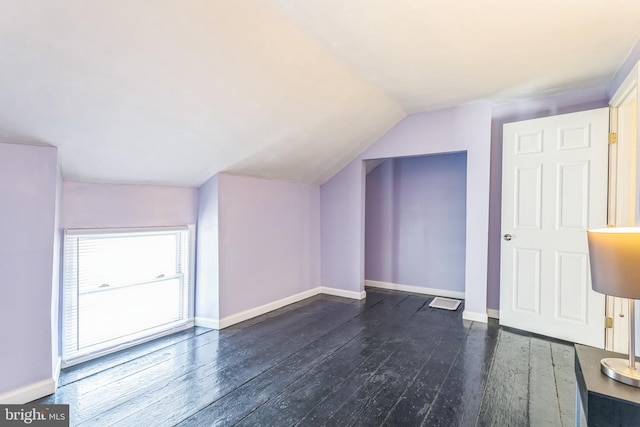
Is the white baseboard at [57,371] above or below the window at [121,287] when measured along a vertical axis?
below

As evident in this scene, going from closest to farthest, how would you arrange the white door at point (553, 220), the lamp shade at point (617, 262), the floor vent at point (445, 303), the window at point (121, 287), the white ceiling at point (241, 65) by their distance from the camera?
the lamp shade at point (617, 262), the white ceiling at point (241, 65), the window at point (121, 287), the white door at point (553, 220), the floor vent at point (445, 303)

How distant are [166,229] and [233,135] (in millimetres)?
1141

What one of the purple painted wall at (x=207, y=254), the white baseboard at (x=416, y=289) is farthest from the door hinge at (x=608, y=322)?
the purple painted wall at (x=207, y=254)

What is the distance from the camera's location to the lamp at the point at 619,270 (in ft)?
4.02

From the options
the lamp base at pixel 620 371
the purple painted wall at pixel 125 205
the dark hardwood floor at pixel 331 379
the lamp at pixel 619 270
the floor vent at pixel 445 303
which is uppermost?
the purple painted wall at pixel 125 205

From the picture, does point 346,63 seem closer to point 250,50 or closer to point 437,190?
point 250,50

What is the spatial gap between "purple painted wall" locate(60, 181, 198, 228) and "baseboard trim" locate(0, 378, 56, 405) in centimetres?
107

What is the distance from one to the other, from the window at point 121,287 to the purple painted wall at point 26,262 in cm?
46

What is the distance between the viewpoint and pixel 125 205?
278 cm

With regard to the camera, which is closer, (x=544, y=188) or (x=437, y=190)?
(x=544, y=188)

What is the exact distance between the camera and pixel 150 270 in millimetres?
3016

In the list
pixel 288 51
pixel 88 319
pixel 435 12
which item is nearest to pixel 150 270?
pixel 88 319

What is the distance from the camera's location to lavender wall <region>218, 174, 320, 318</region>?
10.9 ft

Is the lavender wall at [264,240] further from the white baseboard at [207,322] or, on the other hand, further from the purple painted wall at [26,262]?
the purple painted wall at [26,262]
